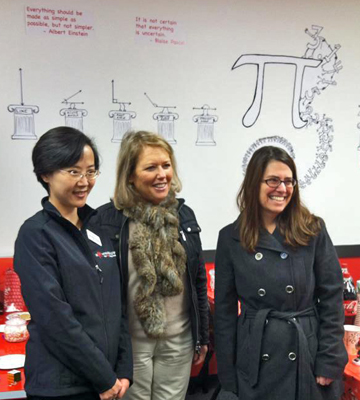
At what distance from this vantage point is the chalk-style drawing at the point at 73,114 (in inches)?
103

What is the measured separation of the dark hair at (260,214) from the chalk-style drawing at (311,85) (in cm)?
147

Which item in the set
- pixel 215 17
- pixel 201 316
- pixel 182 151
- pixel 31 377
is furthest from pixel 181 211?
pixel 215 17

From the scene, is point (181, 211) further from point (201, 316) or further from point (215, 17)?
point (215, 17)

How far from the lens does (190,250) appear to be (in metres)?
1.77

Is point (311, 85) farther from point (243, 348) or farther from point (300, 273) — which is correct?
point (243, 348)

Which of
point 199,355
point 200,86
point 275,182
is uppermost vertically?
point 200,86

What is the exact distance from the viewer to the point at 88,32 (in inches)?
102

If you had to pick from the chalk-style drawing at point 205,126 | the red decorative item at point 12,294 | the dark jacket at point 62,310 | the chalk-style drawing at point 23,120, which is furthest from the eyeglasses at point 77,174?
the chalk-style drawing at point 205,126

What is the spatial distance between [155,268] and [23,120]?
1.50m

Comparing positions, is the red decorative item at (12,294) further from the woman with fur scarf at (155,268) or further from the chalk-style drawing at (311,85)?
the chalk-style drawing at (311,85)

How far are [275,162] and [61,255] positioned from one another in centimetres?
83

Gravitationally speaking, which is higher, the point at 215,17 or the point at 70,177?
the point at 215,17

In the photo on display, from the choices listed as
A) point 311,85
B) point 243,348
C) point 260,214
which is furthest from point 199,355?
point 311,85

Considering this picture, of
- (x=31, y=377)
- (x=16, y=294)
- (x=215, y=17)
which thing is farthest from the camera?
(x=215, y=17)
